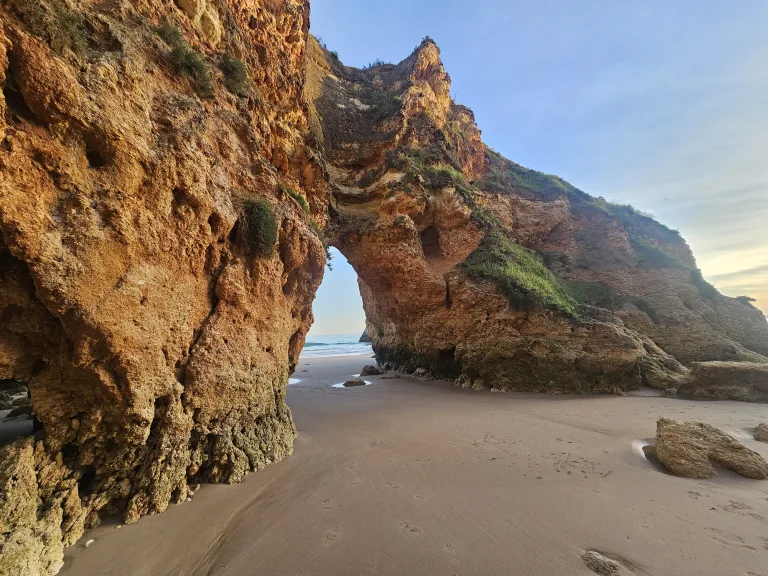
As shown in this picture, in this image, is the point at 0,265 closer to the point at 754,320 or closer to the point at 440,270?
the point at 440,270

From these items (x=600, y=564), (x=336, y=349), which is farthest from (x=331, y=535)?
(x=336, y=349)

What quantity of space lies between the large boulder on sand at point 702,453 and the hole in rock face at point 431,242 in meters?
12.6

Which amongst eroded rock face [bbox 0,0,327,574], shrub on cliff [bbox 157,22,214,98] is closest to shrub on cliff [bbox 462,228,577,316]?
eroded rock face [bbox 0,0,327,574]

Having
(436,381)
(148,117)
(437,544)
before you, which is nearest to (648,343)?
(436,381)

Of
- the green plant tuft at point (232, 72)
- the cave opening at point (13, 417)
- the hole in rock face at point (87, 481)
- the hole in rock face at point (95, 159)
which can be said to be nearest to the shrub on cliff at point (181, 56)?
the green plant tuft at point (232, 72)

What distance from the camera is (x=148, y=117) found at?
458cm

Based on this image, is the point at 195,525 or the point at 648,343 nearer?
the point at 195,525

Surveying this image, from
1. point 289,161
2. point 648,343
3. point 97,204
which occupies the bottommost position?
point 648,343

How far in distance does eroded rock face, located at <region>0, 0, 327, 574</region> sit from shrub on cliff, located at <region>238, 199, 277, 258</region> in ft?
0.13

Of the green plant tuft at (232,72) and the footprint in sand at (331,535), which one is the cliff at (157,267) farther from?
the footprint in sand at (331,535)

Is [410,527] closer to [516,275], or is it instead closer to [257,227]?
[257,227]

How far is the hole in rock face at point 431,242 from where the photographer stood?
1714cm

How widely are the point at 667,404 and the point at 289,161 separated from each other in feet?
46.9

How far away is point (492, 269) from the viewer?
14344 millimetres
